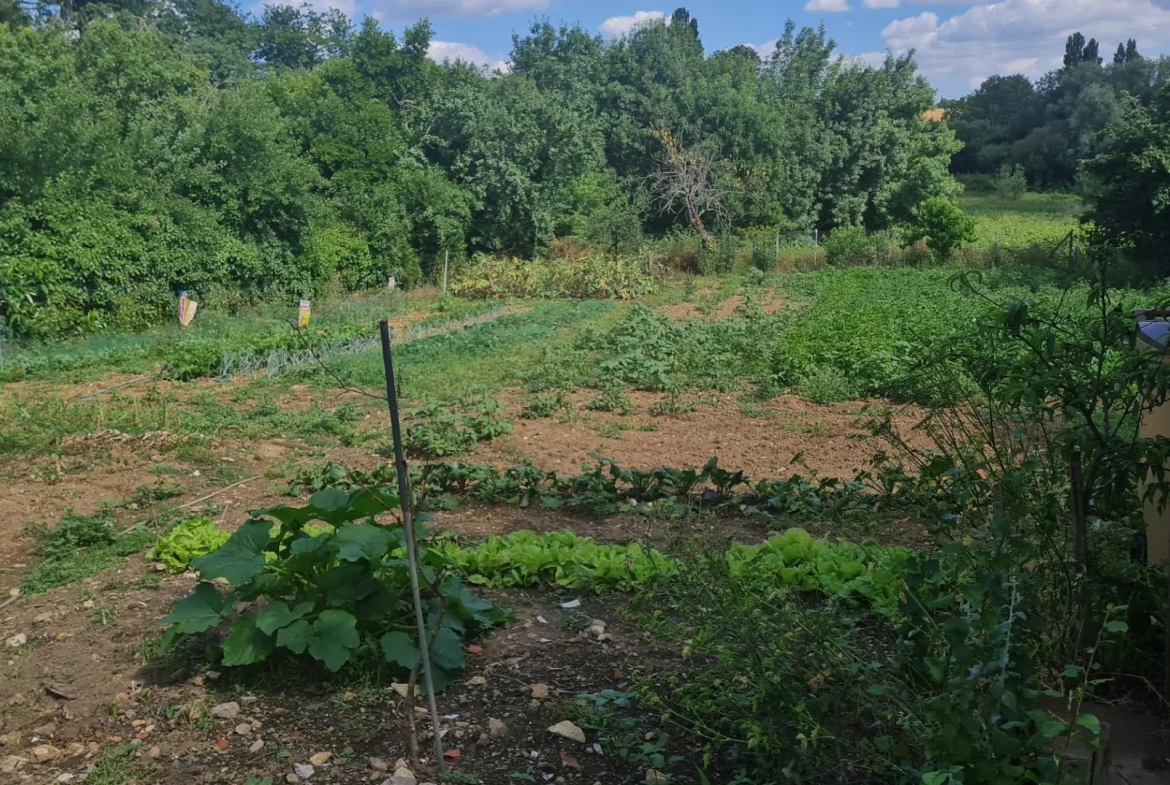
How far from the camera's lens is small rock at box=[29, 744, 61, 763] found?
10.4ft

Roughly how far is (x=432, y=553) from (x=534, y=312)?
47.5 ft

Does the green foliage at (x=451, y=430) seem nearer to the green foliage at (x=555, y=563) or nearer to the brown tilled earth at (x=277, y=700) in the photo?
the brown tilled earth at (x=277, y=700)

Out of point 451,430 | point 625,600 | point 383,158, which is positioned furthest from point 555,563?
point 383,158

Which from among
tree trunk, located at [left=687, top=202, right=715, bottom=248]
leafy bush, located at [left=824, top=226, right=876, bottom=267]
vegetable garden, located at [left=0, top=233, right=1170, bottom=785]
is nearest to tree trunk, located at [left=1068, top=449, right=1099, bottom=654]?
vegetable garden, located at [left=0, top=233, right=1170, bottom=785]

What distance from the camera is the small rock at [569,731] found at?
122 inches

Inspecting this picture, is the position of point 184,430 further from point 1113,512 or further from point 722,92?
point 722,92

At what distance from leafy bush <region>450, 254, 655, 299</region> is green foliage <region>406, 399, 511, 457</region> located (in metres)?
12.6

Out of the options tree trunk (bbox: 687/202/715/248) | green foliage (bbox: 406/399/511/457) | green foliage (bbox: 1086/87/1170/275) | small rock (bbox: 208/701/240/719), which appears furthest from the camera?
tree trunk (bbox: 687/202/715/248)

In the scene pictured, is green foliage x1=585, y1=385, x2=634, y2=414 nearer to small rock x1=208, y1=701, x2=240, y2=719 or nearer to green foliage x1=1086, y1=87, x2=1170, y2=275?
small rock x1=208, y1=701, x2=240, y2=719

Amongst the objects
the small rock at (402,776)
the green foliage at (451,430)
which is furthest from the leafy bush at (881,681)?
the green foliage at (451,430)

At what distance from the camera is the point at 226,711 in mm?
3383

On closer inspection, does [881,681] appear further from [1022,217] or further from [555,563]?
[1022,217]

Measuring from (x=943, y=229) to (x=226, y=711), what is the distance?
2365 centimetres

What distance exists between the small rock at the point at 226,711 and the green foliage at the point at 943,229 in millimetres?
23481
